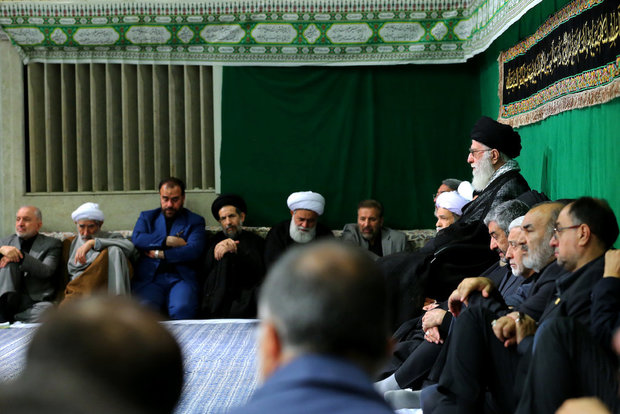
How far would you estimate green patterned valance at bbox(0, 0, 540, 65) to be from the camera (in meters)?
6.38

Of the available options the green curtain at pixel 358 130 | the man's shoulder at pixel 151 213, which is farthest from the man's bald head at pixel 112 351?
the green curtain at pixel 358 130

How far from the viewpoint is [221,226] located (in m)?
6.61

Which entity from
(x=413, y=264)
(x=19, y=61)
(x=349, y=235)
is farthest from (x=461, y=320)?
(x=19, y=61)

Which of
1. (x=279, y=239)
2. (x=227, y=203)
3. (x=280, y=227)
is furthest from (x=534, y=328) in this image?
(x=227, y=203)

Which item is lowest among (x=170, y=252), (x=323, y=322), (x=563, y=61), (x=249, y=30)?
(x=170, y=252)

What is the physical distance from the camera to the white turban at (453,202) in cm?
500

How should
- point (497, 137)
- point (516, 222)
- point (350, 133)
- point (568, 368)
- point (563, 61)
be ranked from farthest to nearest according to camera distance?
point (350, 133)
point (497, 137)
point (563, 61)
point (516, 222)
point (568, 368)

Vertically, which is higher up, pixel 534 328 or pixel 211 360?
pixel 534 328

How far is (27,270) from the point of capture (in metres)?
5.90

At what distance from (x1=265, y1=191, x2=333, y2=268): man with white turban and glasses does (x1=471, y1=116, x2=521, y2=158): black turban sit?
5.80 feet

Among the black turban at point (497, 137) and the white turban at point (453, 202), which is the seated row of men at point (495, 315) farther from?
the white turban at point (453, 202)

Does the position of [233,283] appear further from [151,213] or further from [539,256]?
[539,256]

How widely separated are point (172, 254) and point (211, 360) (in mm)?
1709

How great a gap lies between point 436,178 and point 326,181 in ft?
3.09
